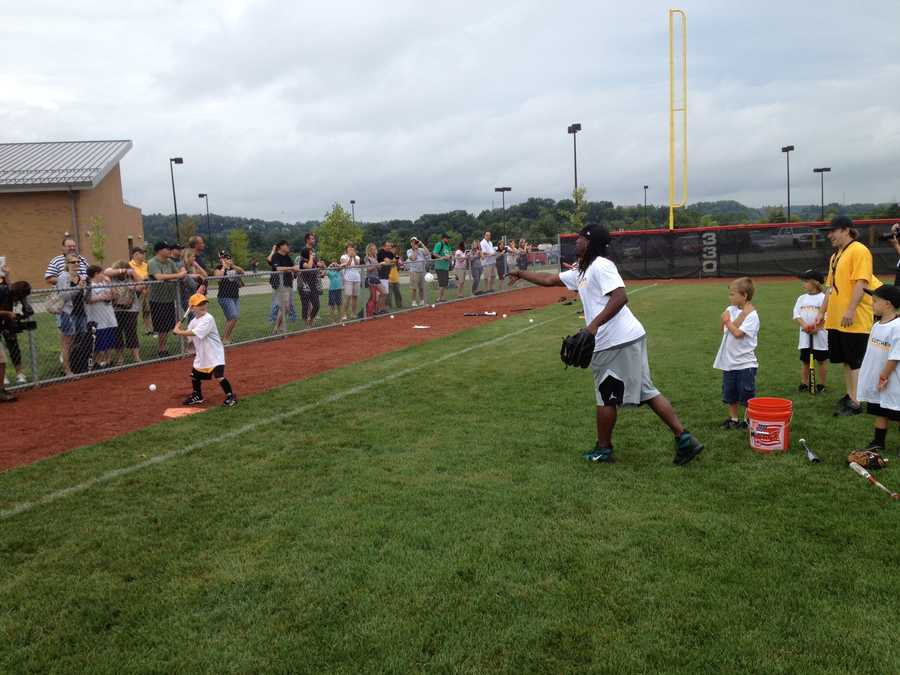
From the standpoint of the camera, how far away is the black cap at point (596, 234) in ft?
18.1

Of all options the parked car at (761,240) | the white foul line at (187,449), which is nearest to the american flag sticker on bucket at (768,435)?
the white foul line at (187,449)

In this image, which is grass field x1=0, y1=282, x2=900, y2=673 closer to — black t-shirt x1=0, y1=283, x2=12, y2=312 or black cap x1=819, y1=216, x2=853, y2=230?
black cap x1=819, y1=216, x2=853, y2=230

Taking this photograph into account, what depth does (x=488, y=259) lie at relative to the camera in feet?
78.0

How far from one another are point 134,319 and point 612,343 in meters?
8.76

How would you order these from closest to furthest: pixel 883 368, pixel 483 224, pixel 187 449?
pixel 883 368 → pixel 187 449 → pixel 483 224

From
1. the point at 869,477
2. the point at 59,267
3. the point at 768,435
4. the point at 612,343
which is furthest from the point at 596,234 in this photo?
the point at 59,267

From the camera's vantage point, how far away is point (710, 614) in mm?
3410

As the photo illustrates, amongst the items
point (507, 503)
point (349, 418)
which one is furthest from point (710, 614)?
point (349, 418)

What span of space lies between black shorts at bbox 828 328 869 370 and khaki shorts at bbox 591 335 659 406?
2815 mm

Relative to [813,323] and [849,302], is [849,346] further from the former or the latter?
[813,323]

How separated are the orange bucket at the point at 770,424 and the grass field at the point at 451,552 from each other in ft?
0.54

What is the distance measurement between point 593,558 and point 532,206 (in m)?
107

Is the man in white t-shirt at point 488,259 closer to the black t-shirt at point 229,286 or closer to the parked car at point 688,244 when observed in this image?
the parked car at point 688,244

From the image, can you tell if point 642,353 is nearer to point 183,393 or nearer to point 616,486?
point 616,486
